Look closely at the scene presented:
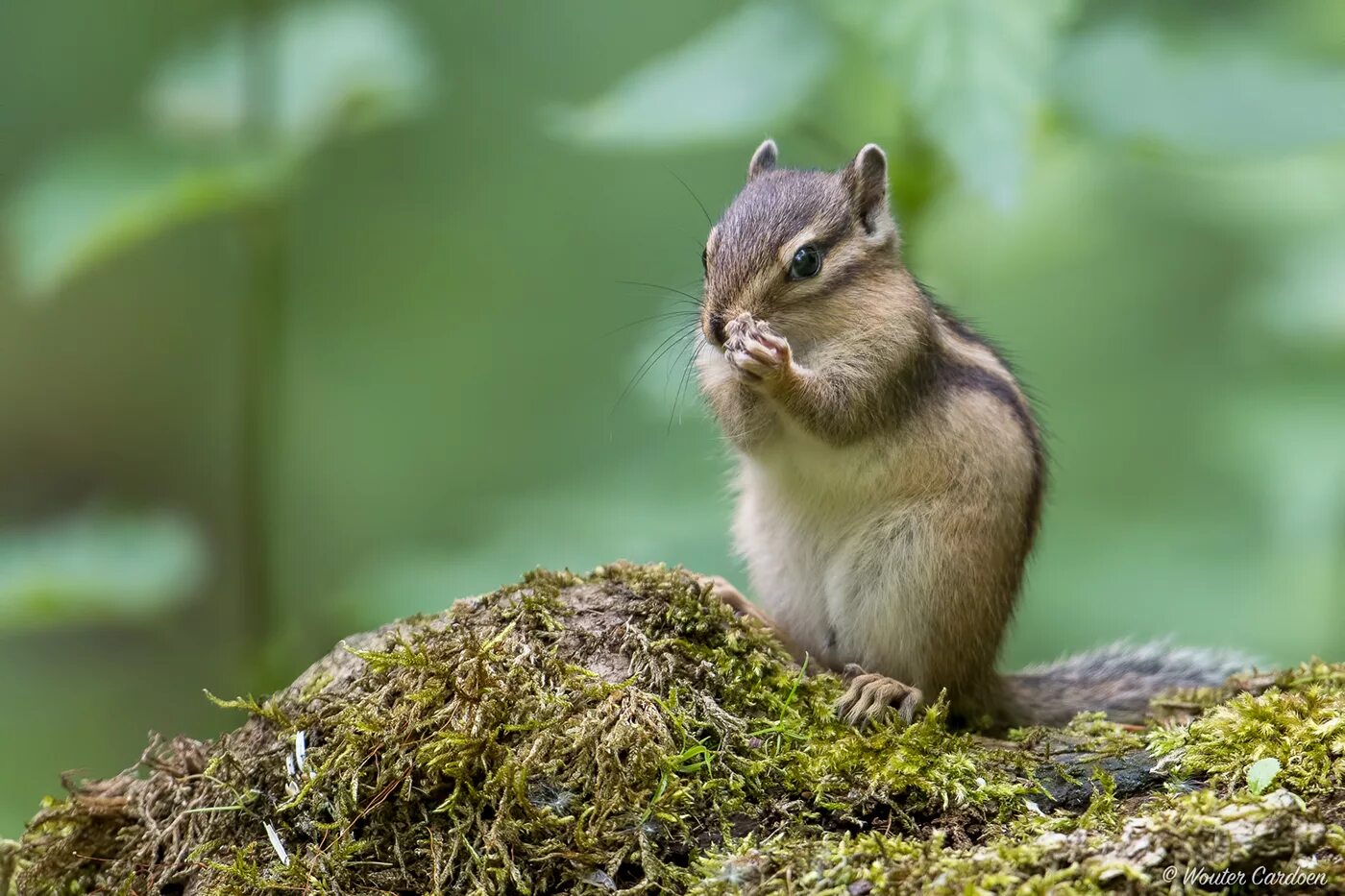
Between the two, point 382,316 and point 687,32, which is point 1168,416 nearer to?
point 687,32

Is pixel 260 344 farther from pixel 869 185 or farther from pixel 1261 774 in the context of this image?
pixel 1261 774

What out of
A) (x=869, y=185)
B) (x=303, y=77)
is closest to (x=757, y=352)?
(x=869, y=185)

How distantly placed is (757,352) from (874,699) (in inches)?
35.4

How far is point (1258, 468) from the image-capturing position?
5145mm

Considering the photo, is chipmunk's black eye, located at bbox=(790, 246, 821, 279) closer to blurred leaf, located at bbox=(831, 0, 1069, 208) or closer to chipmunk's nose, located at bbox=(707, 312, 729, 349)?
chipmunk's nose, located at bbox=(707, 312, 729, 349)

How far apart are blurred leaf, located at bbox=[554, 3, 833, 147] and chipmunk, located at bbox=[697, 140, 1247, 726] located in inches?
34.0

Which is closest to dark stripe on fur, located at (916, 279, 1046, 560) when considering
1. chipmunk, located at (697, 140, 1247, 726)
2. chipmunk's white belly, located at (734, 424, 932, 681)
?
chipmunk, located at (697, 140, 1247, 726)

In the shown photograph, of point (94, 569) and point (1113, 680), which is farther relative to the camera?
point (94, 569)

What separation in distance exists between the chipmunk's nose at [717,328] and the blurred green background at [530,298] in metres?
0.94

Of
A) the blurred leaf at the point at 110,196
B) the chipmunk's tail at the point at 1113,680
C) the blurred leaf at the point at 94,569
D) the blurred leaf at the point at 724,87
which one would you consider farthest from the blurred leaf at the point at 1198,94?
the blurred leaf at the point at 94,569

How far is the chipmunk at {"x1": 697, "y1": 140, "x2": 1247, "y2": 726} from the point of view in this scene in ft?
10.0

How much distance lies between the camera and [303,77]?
531 cm

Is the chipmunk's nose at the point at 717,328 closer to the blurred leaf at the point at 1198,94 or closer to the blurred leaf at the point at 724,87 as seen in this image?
the blurred leaf at the point at 724,87

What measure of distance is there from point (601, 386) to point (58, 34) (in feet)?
10.6
